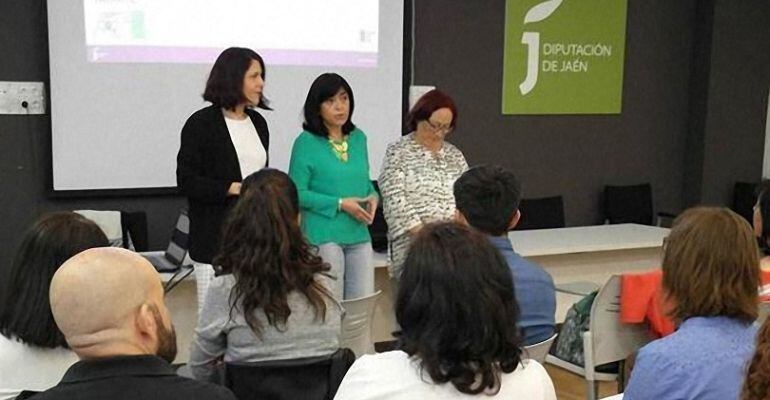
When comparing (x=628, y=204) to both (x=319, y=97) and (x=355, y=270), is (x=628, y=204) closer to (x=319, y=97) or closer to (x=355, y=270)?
(x=355, y=270)

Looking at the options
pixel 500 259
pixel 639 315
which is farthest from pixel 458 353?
pixel 639 315

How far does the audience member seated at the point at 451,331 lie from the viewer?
152 cm

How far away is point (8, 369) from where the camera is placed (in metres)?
1.88

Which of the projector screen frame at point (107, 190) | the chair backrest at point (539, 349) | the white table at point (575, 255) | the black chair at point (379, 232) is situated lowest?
the white table at point (575, 255)

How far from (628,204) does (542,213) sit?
2.92 feet

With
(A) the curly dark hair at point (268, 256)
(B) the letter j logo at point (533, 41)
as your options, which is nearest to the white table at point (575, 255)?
(B) the letter j logo at point (533, 41)

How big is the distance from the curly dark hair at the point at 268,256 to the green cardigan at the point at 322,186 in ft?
3.81

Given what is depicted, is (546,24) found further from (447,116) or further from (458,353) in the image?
(458,353)

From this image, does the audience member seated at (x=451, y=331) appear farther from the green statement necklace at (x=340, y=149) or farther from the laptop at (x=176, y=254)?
the laptop at (x=176, y=254)

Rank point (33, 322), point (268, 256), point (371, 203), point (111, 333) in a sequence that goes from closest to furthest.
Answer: point (111, 333)
point (33, 322)
point (268, 256)
point (371, 203)

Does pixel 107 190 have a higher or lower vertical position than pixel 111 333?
lower

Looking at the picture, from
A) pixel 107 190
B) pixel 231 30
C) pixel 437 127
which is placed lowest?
pixel 107 190

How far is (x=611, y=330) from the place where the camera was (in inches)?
125

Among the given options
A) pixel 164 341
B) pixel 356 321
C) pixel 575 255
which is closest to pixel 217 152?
pixel 356 321
